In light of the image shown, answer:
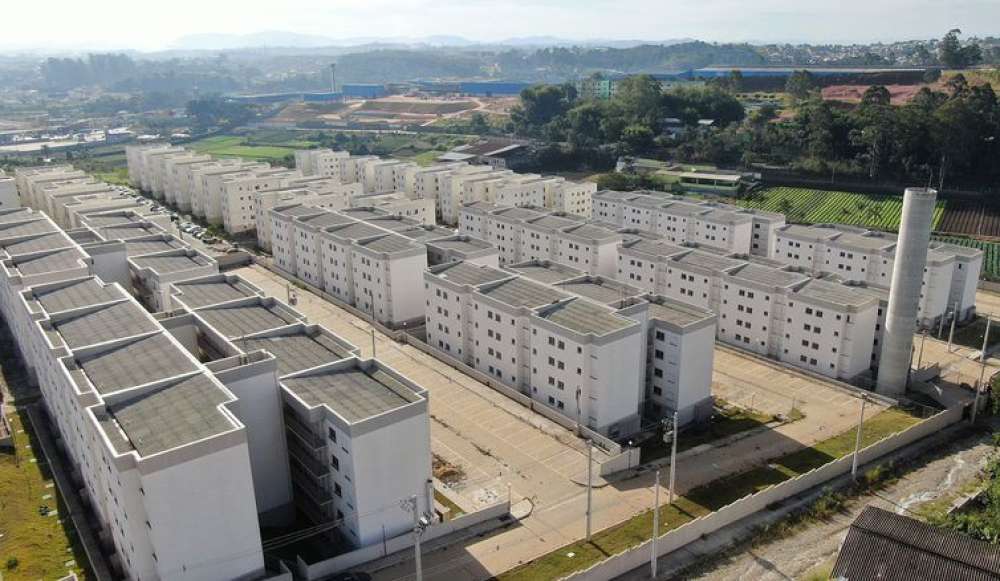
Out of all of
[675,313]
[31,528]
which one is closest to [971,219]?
[675,313]

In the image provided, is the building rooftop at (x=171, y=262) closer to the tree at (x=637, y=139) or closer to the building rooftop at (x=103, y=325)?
the building rooftop at (x=103, y=325)

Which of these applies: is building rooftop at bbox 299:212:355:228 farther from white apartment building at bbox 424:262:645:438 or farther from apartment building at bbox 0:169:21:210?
apartment building at bbox 0:169:21:210

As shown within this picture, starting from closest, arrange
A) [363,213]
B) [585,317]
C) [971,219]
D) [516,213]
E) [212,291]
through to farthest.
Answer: [585,317]
[212,291]
[363,213]
[516,213]
[971,219]

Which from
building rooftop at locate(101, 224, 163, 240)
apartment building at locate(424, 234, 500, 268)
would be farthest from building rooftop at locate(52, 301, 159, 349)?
apartment building at locate(424, 234, 500, 268)

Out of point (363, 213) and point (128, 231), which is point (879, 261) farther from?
point (128, 231)

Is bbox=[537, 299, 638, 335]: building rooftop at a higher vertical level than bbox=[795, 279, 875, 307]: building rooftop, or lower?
higher

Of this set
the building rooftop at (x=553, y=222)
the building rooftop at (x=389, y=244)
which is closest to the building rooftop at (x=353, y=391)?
the building rooftop at (x=389, y=244)
